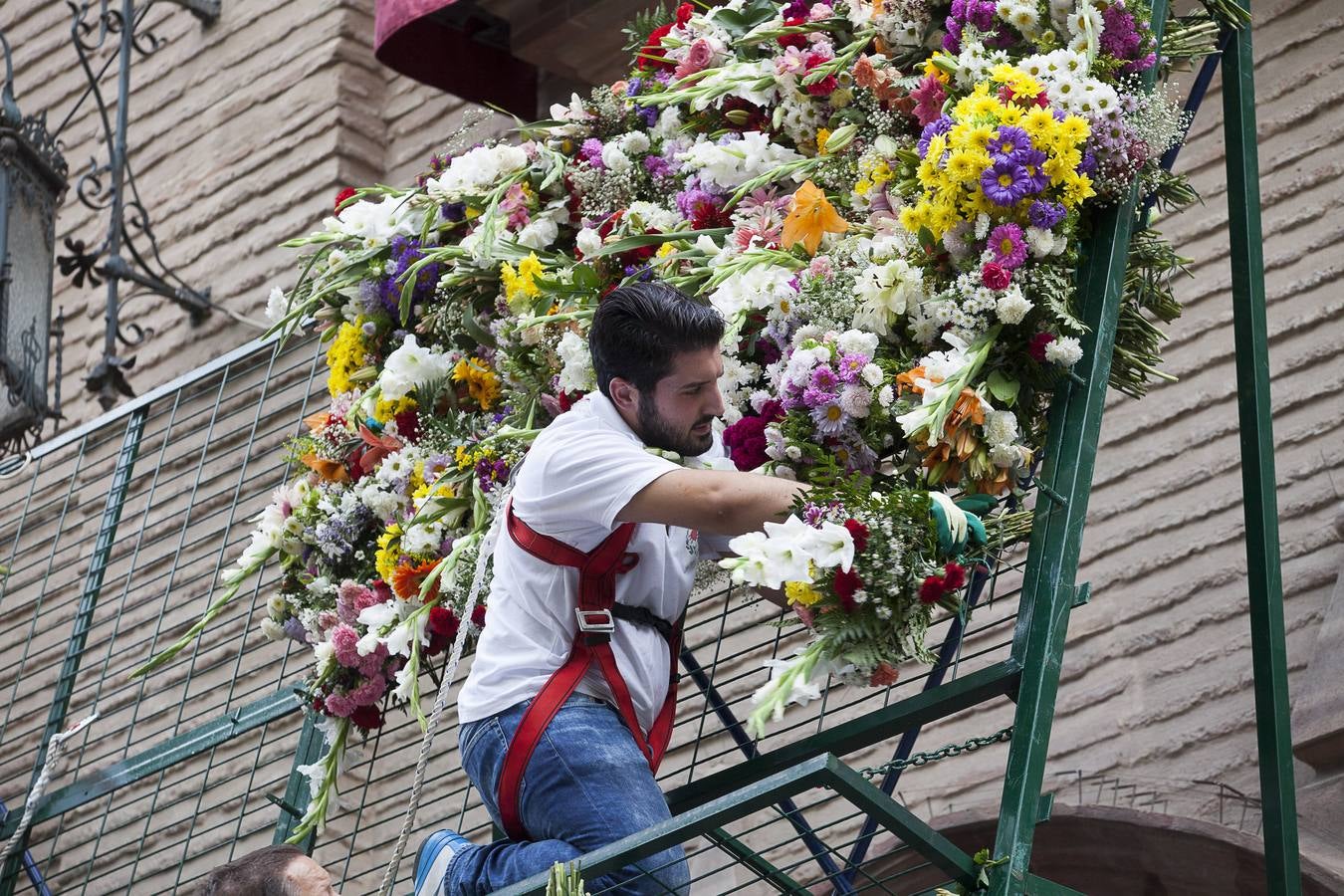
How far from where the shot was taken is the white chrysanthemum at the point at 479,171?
5.73m

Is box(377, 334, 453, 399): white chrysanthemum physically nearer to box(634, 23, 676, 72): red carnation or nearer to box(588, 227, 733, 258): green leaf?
box(588, 227, 733, 258): green leaf

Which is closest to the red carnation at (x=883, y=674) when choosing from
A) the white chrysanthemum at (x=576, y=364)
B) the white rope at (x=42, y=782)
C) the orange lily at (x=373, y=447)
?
the white chrysanthemum at (x=576, y=364)

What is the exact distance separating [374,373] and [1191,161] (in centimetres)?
297

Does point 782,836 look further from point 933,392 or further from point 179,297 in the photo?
point 179,297

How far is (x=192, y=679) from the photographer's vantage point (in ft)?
25.6

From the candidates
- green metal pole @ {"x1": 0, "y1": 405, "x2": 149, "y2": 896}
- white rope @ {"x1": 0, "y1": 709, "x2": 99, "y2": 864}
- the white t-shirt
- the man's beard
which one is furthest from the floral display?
green metal pole @ {"x1": 0, "y1": 405, "x2": 149, "y2": 896}

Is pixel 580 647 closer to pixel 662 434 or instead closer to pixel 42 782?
pixel 662 434

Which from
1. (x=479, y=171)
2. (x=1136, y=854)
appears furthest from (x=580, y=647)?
A: (x=1136, y=854)

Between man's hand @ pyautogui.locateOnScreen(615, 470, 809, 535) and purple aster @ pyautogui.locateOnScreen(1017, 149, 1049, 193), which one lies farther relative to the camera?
purple aster @ pyautogui.locateOnScreen(1017, 149, 1049, 193)

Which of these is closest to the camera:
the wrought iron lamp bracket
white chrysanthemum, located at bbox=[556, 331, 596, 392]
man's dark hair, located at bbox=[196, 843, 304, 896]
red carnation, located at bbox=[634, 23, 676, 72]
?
man's dark hair, located at bbox=[196, 843, 304, 896]

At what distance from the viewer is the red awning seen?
785 centimetres

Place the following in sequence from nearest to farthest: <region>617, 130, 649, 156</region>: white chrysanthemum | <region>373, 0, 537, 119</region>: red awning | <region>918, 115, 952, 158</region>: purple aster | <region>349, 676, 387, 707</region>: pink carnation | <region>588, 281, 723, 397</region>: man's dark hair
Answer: <region>588, 281, 723, 397</region>: man's dark hair < <region>918, 115, 952, 158</region>: purple aster < <region>349, 676, 387, 707</region>: pink carnation < <region>617, 130, 649, 156</region>: white chrysanthemum < <region>373, 0, 537, 119</region>: red awning

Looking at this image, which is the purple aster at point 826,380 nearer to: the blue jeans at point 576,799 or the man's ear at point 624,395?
the man's ear at point 624,395

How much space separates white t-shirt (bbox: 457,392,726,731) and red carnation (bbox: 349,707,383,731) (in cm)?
125
